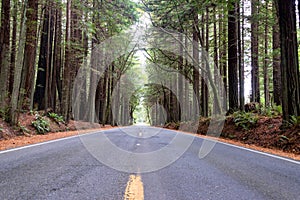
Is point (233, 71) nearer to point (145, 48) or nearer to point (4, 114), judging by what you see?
point (4, 114)

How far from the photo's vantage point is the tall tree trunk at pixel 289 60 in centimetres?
867

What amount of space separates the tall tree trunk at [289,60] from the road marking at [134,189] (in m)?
6.96

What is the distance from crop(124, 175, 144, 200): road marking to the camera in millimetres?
2733

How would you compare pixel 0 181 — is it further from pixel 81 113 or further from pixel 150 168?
pixel 81 113

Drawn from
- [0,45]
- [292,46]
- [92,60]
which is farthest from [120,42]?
[292,46]

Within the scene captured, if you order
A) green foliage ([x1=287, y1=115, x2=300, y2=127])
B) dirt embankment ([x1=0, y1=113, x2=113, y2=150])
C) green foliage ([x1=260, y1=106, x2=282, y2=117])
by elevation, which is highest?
green foliage ([x1=260, y1=106, x2=282, y2=117])

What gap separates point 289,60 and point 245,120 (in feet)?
12.4

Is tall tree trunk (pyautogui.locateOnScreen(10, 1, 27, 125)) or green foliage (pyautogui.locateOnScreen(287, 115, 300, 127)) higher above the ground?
tall tree trunk (pyautogui.locateOnScreen(10, 1, 27, 125))

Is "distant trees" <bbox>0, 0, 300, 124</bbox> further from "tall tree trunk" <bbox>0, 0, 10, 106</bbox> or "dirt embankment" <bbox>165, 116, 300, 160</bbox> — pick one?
"dirt embankment" <bbox>165, 116, 300, 160</bbox>

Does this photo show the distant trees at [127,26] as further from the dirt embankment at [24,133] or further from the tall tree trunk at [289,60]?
the dirt embankment at [24,133]

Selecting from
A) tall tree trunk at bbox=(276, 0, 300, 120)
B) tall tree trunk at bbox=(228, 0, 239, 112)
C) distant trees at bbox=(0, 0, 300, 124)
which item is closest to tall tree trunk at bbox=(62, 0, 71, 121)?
distant trees at bbox=(0, 0, 300, 124)

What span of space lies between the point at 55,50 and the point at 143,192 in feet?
59.0

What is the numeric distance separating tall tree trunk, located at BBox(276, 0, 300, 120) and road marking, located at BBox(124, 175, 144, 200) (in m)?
6.96

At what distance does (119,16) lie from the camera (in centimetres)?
1652
